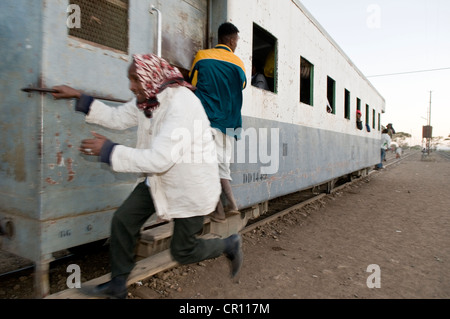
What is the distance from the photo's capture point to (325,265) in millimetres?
3564

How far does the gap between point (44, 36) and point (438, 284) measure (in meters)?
3.93

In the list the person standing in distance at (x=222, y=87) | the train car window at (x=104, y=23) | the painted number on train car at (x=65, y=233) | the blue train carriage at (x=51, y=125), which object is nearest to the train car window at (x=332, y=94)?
the person standing in distance at (x=222, y=87)

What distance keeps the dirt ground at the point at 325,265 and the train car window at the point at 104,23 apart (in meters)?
2.06

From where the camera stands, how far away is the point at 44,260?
81.9 inches

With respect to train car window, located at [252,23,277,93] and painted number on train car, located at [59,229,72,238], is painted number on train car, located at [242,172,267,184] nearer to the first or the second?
train car window, located at [252,23,277,93]

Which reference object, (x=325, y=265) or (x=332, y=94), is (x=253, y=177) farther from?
(x=332, y=94)

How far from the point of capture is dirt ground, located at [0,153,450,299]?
2.86m

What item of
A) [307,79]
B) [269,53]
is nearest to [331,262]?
[269,53]

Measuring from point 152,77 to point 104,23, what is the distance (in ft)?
2.89

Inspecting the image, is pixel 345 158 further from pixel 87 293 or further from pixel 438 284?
pixel 87 293

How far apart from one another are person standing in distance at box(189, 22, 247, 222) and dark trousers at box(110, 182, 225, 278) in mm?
1011

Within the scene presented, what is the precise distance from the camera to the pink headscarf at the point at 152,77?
6.36 feet

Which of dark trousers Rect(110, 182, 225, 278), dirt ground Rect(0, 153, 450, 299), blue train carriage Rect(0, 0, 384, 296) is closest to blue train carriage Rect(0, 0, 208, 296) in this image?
blue train carriage Rect(0, 0, 384, 296)
